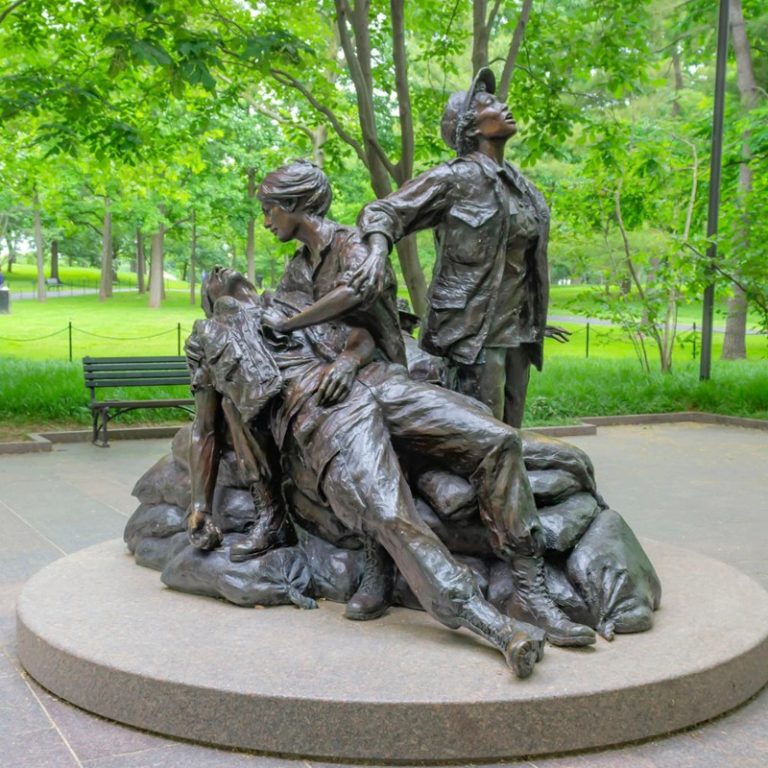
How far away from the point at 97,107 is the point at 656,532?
26.5ft

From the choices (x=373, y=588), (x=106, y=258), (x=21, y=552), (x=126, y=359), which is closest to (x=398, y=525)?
(x=373, y=588)

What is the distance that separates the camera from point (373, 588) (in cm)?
428

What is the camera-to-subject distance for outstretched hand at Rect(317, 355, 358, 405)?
14.6 feet

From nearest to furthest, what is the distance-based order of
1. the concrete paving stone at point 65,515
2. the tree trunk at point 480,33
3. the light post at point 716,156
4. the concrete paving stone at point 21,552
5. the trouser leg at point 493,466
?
the trouser leg at point 493,466 → the concrete paving stone at point 21,552 → the concrete paving stone at point 65,515 → the tree trunk at point 480,33 → the light post at point 716,156

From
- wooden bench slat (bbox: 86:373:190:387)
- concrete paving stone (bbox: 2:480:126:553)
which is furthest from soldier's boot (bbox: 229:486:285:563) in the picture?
wooden bench slat (bbox: 86:373:190:387)

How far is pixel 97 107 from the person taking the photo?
468 inches

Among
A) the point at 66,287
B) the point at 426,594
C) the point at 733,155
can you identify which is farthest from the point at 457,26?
the point at 66,287

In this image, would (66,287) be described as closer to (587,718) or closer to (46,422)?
(46,422)

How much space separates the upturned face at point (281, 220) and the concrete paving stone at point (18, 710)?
7.33 feet

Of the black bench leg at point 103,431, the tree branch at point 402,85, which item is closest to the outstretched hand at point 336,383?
the black bench leg at point 103,431

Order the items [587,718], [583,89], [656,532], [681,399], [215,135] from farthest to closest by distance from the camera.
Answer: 1. [583,89]
2. [215,135]
3. [681,399]
4. [656,532]
5. [587,718]

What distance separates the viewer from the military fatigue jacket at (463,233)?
5.07m

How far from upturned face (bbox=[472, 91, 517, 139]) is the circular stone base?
92.4 inches

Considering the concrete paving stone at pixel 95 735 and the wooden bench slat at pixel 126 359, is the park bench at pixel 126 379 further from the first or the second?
the concrete paving stone at pixel 95 735
